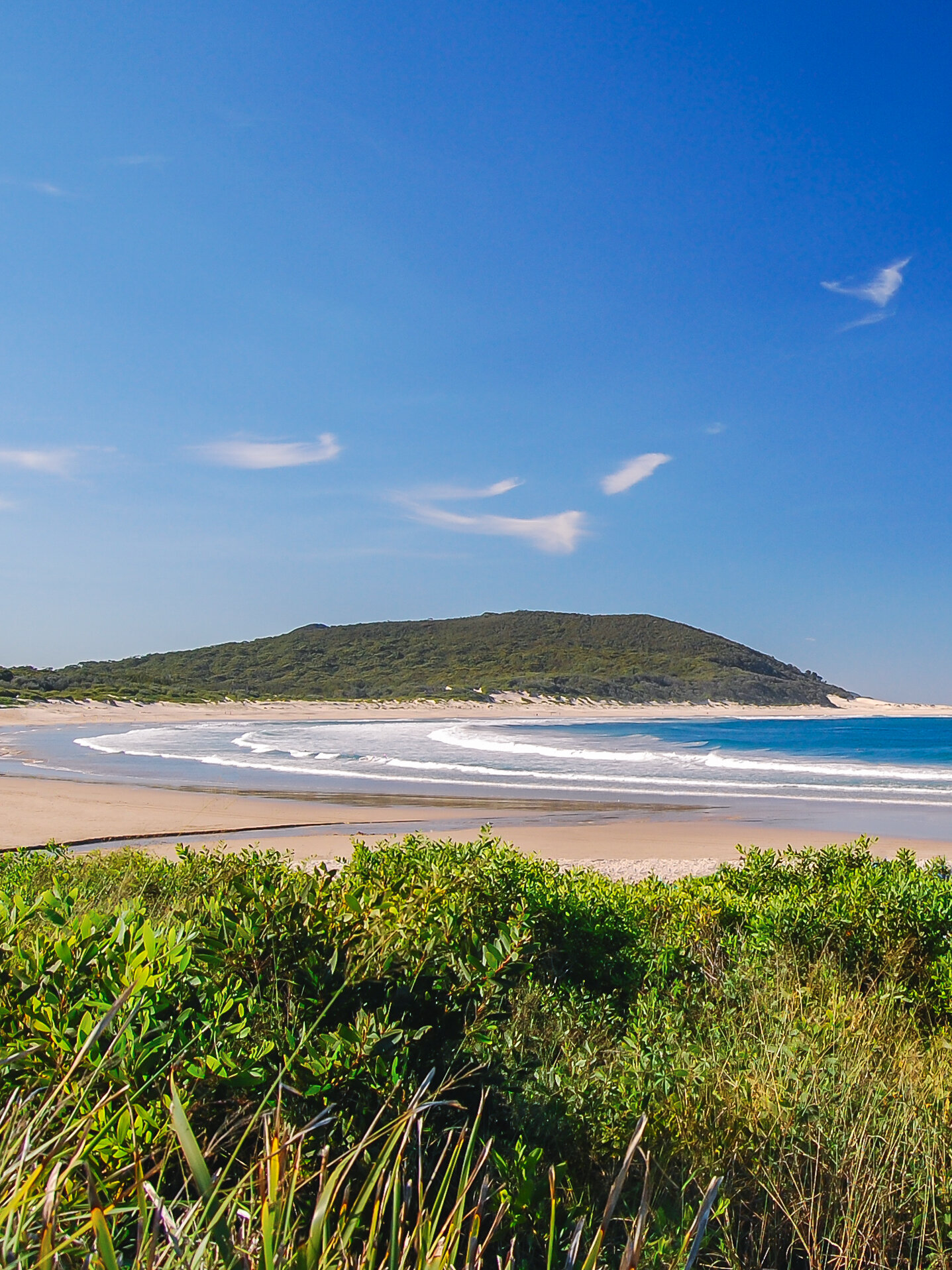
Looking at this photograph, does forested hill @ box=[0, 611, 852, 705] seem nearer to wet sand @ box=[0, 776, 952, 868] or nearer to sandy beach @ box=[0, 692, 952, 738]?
sandy beach @ box=[0, 692, 952, 738]

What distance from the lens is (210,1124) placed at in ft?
8.15

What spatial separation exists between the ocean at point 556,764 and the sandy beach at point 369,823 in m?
1.72

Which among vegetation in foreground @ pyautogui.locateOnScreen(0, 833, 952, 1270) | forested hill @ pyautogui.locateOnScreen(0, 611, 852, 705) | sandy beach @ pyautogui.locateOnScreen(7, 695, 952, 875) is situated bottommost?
sandy beach @ pyautogui.locateOnScreen(7, 695, 952, 875)

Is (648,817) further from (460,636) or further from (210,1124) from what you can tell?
(460,636)

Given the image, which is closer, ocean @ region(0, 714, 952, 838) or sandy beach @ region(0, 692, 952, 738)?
ocean @ region(0, 714, 952, 838)

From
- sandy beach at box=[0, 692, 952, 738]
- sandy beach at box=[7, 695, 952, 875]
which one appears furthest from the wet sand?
sandy beach at box=[0, 692, 952, 738]

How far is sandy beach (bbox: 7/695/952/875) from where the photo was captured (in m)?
14.8

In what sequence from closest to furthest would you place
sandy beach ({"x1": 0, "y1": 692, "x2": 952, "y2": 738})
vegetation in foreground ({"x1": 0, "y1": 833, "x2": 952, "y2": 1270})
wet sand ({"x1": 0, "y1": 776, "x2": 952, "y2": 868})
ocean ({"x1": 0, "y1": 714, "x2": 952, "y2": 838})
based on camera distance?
1. vegetation in foreground ({"x1": 0, "y1": 833, "x2": 952, "y2": 1270})
2. wet sand ({"x1": 0, "y1": 776, "x2": 952, "y2": 868})
3. ocean ({"x1": 0, "y1": 714, "x2": 952, "y2": 838})
4. sandy beach ({"x1": 0, "y1": 692, "x2": 952, "y2": 738})

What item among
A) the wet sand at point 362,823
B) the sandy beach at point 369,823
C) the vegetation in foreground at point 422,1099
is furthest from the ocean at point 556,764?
the vegetation in foreground at point 422,1099

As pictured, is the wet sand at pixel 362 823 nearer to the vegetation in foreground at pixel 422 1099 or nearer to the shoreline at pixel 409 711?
the vegetation in foreground at pixel 422 1099

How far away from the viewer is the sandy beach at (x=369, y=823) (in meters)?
14.8

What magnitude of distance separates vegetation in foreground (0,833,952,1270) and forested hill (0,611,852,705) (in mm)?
72540

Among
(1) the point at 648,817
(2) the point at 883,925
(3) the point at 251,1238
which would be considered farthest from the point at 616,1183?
(1) the point at 648,817

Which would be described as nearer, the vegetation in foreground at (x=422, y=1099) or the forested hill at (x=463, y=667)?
the vegetation in foreground at (x=422, y=1099)
